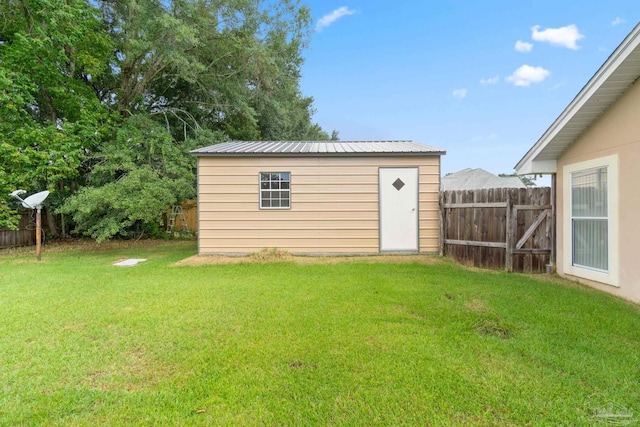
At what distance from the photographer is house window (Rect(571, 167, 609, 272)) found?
472cm

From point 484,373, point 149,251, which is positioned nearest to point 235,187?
point 149,251

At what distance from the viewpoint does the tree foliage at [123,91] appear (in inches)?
341

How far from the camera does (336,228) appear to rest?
7973 millimetres

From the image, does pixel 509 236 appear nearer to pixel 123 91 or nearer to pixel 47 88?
pixel 123 91

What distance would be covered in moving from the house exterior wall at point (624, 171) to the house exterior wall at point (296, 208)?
4.28 metres

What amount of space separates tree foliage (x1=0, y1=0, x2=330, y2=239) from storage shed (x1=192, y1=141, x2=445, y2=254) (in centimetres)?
192

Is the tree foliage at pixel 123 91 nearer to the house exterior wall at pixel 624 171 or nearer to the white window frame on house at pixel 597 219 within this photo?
the white window frame on house at pixel 597 219

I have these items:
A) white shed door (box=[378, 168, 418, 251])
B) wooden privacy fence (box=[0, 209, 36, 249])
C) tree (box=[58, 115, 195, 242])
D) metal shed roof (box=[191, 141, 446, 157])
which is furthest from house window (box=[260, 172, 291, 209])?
wooden privacy fence (box=[0, 209, 36, 249])

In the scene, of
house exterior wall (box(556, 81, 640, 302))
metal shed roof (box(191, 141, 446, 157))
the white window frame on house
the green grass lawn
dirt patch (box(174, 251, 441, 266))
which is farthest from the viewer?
metal shed roof (box(191, 141, 446, 157))

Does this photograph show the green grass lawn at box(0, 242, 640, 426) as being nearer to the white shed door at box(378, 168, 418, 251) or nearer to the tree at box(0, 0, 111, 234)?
the white shed door at box(378, 168, 418, 251)

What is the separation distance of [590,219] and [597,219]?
0.46 ft

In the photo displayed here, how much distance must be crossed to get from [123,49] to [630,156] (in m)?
14.1

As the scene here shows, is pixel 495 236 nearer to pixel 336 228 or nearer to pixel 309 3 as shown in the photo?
pixel 336 228

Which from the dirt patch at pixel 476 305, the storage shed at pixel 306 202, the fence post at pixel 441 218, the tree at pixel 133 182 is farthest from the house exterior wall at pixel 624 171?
the tree at pixel 133 182
